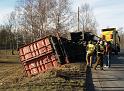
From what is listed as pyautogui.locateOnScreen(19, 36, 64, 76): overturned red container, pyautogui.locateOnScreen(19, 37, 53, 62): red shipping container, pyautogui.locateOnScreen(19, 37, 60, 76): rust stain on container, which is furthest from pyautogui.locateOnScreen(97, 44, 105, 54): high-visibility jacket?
pyautogui.locateOnScreen(19, 37, 53, 62): red shipping container

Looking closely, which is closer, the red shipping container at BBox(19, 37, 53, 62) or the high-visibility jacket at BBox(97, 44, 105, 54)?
the high-visibility jacket at BBox(97, 44, 105, 54)

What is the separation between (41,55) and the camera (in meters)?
26.2

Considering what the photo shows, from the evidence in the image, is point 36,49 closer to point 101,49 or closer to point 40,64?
point 40,64

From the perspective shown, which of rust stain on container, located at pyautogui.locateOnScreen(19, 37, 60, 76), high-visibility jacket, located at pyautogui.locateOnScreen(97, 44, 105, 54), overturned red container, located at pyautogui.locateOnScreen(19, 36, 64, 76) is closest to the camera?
high-visibility jacket, located at pyautogui.locateOnScreen(97, 44, 105, 54)

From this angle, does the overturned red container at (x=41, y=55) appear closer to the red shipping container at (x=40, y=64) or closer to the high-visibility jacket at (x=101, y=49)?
the red shipping container at (x=40, y=64)

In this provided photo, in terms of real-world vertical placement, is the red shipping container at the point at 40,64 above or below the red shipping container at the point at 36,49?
below

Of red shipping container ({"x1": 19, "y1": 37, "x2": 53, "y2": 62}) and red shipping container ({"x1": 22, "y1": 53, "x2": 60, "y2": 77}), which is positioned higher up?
red shipping container ({"x1": 19, "y1": 37, "x2": 53, "y2": 62})

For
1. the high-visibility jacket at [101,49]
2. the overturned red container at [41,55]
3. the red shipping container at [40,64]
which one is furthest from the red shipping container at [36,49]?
the high-visibility jacket at [101,49]

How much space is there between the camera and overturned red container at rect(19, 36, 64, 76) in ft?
84.9

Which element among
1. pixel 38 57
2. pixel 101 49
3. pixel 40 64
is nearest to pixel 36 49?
pixel 38 57

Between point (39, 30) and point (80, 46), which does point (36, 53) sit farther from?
point (39, 30)

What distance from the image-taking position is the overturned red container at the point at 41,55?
2588 centimetres

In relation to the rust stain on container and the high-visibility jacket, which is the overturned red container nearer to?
the rust stain on container

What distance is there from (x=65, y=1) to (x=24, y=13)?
6.07 metres
